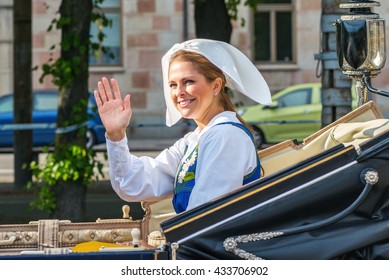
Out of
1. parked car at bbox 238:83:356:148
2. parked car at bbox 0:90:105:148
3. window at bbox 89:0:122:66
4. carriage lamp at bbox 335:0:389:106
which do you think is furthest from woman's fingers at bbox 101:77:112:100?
window at bbox 89:0:122:66

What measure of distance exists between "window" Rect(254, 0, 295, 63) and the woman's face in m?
22.5

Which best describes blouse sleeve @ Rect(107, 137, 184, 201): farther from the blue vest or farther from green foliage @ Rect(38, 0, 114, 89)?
green foliage @ Rect(38, 0, 114, 89)

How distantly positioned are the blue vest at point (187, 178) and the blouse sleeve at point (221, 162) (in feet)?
0.12

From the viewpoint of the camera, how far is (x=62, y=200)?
11.3 metres

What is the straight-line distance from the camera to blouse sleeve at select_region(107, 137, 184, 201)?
14.2 ft

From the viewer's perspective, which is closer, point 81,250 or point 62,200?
point 81,250

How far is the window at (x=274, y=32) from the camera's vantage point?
26.8 metres

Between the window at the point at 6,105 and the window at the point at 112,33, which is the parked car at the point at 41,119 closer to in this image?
the window at the point at 6,105

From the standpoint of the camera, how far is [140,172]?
4.44 metres

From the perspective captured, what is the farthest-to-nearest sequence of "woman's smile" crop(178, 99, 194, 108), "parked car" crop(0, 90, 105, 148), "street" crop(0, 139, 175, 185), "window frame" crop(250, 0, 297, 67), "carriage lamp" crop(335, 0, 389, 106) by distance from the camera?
"window frame" crop(250, 0, 297, 67), "parked car" crop(0, 90, 105, 148), "street" crop(0, 139, 175, 185), "carriage lamp" crop(335, 0, 389, 106), "woman's smile" crop(178, 99, 194, 108)

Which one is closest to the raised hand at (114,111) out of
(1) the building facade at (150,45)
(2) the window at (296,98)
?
(2) the window at (296,98)

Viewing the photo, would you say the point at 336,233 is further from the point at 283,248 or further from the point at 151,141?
the point at 151,141
